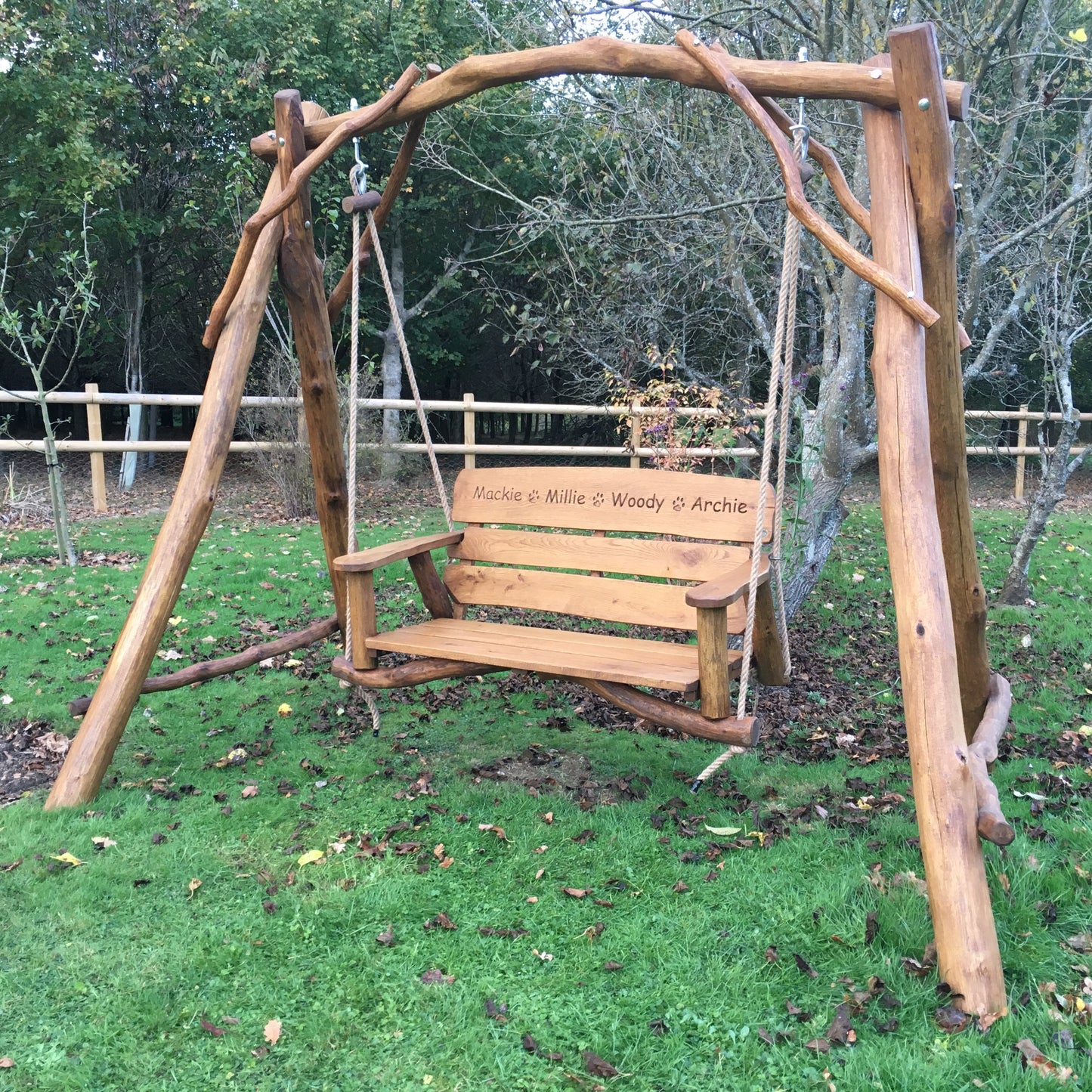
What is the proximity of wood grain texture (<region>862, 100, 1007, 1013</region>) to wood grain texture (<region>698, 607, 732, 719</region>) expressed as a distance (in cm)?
52

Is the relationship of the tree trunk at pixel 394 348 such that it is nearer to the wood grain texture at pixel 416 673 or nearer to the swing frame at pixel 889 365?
the swing frame at pixel 889 365

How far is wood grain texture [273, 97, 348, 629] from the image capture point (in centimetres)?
355

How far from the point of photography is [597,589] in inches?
143

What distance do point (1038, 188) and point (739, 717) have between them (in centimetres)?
545

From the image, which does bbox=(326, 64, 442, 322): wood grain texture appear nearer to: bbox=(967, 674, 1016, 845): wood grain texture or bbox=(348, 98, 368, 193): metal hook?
bbox=(348, 98, 368, 193): metal hook

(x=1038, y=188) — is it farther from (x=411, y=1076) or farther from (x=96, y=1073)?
(x=96, y=1073)

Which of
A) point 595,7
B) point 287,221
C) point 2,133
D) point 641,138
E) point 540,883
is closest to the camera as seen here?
point 540,883

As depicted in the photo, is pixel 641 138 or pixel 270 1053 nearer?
pixel 270 1053

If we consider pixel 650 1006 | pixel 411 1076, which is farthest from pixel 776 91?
pixel 411 1076

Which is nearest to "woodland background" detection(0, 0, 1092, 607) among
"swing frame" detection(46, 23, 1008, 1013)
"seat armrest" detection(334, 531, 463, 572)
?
Answer: "swing frame" detection(46, 23, 1008, 1013)

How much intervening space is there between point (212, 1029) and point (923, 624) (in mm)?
2017

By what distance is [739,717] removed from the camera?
9.22 feet

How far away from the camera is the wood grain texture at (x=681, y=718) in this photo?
2.72 m

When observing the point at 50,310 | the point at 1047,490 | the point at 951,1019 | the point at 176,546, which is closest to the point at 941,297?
the point at 951,1019
